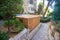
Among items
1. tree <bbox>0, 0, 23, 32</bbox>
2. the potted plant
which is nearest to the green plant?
the potted plant

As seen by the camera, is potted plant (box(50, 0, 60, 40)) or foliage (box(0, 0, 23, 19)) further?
potted plant (box(50, 0, 60, 40))

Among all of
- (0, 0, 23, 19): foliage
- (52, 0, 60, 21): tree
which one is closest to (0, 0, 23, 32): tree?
(0, 0, 23, 19): foliage

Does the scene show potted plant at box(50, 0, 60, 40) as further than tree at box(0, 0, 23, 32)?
Yes

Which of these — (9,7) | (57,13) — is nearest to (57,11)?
(57,13)

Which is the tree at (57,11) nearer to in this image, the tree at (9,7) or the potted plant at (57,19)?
the potted plant at (57,19)

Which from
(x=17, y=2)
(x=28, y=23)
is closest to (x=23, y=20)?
(x=28, y=23)

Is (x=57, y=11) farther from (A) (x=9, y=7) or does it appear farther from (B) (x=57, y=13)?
(A) (x=9, y=7)

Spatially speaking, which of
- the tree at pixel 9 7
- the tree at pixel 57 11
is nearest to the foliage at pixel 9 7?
the tree at pixel 9 7

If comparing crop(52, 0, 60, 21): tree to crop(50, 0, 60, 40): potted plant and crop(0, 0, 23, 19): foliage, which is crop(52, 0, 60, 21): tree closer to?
crop(50, 0, 60, 40): potted plant

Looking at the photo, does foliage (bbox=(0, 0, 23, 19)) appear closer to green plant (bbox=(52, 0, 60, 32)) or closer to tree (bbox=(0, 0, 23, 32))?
tree (bbox=(0, 0, 23, 32))

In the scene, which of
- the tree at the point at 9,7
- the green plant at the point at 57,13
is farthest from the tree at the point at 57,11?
the tree at the point at 9,7

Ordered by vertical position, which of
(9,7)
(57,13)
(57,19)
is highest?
(9,7)

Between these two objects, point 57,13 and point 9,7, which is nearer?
point 9,7

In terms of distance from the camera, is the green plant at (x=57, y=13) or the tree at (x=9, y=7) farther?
the green plant at (x=57, y=13)
